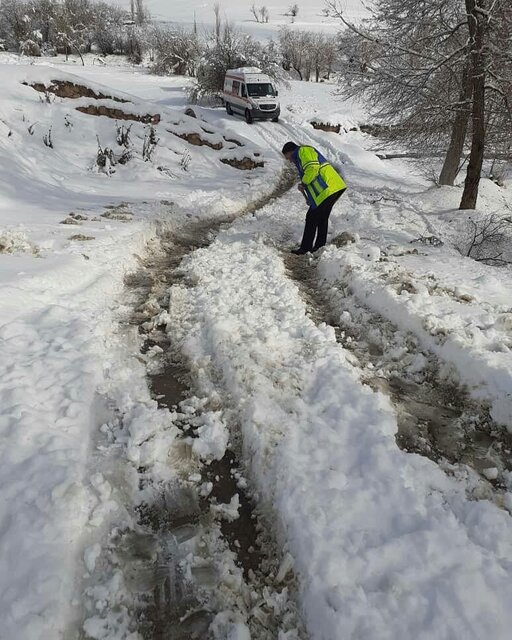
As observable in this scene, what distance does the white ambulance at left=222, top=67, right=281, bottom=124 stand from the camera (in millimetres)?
22453

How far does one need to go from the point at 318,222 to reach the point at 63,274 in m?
4.13

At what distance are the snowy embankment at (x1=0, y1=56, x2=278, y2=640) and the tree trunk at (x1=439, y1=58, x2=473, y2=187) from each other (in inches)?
222

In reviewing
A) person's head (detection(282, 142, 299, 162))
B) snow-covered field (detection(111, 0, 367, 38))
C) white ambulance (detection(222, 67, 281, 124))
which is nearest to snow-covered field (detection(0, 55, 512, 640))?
person's head (detection(282, 142, 299, 162))

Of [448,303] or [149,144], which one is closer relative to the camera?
[448,303]

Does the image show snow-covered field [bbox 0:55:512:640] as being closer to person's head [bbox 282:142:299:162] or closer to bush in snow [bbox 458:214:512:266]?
bush in snow [bbox 458:214:512:266]

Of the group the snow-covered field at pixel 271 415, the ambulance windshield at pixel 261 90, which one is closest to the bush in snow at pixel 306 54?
the ambulance windshield at pixel 261 90

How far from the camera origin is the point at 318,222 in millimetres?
7199

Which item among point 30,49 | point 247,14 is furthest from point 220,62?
point 247,14

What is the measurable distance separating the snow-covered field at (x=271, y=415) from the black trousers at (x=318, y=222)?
53 centimetres

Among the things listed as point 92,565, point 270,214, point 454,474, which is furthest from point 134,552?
point 270,214

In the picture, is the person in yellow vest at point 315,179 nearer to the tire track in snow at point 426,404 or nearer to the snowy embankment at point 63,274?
the tire track in snow at point 426,404

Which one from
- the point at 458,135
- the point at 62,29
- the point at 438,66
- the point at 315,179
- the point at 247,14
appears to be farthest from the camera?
the point at 247,14

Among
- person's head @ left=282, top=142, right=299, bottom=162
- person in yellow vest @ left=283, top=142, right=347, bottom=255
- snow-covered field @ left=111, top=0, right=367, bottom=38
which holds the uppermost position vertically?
snow-covered field @ left=111, top=0, right=367, bottom=38

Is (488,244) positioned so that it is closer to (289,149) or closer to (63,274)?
(289,149)
